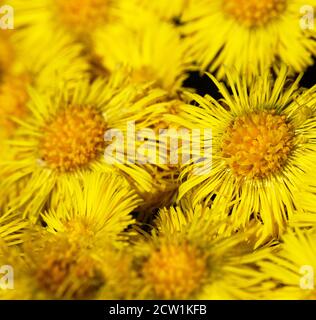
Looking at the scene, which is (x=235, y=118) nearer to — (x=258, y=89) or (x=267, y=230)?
(x=258, y=89)

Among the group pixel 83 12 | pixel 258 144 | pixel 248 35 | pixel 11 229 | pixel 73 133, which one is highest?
pixel 83 12

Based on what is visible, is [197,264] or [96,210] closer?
[197,264]

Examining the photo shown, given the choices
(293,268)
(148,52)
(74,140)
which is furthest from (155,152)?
(293,268)

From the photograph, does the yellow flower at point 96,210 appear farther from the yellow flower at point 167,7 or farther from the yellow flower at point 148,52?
the yellow flower at point 167,7

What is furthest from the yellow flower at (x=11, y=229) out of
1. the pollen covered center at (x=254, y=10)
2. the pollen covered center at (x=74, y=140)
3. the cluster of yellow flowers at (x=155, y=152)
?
the pollen covered center at (x=254, y=10)

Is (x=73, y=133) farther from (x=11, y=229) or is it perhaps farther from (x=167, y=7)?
(x=167, y=7)

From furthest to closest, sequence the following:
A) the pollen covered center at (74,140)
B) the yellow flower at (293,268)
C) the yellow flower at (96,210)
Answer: the pollen covered center at (74,140) → the yellow flower at (96,210) → the yellow flower at (293,268)
